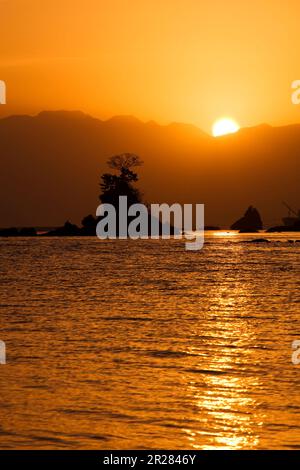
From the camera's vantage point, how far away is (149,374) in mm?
25234

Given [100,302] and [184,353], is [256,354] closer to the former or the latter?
[184,353]

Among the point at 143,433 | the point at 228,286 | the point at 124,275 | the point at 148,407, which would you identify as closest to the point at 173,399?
the point at 148,407

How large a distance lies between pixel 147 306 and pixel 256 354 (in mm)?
19324

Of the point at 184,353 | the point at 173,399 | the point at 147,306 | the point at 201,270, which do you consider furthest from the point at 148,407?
the point at 201,270

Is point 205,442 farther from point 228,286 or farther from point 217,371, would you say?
point 228,286

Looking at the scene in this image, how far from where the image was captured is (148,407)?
20.9 meters

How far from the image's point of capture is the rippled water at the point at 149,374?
61.5ft

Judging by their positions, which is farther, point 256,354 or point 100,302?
point 100,302

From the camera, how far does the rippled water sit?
1875 cm
